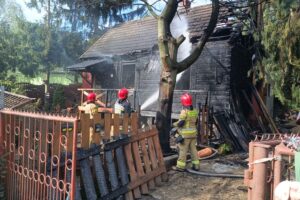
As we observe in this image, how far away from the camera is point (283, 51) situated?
9961 mm

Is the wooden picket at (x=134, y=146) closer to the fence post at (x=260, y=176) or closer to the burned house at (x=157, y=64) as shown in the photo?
the fence post at (x=260, y=176)

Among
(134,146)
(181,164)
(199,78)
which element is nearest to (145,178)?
(134,146)

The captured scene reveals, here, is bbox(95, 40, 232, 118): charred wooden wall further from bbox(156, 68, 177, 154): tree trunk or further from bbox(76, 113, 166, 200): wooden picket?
bbox(76, 113, 166, 200): wooden picket

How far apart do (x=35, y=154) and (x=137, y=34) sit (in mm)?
14945

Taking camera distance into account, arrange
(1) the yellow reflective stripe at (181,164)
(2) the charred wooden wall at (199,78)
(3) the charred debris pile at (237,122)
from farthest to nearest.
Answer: (2) the charred wooden wall at (199,78)
(3) the charred debris pile at (237,122)
(1) the yellow reflective stripe at (181,164)

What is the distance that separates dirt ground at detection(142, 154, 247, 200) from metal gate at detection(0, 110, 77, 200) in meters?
1.87

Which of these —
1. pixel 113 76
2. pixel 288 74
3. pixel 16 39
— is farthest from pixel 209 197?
pixel 16 39

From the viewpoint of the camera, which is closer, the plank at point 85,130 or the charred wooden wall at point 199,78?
the plank at point 85,130

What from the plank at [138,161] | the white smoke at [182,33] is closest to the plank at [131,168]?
the plank at [138,161]

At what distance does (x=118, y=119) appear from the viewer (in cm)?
612

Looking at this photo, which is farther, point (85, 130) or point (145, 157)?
point (145, 157)

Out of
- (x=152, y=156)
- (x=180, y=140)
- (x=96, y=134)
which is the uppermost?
(x=96, y=134)

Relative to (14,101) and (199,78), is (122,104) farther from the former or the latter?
(199,78)

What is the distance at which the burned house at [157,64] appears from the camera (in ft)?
43.1
